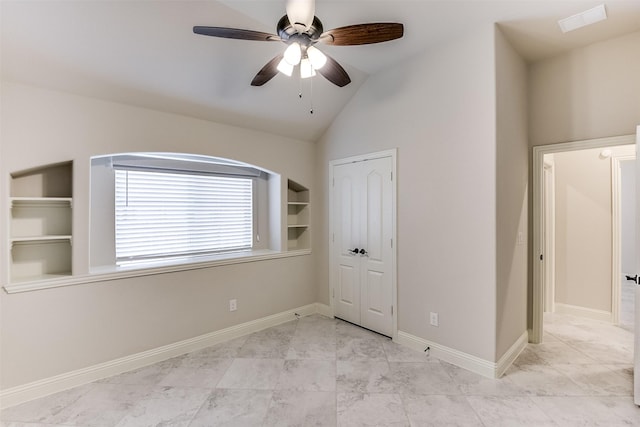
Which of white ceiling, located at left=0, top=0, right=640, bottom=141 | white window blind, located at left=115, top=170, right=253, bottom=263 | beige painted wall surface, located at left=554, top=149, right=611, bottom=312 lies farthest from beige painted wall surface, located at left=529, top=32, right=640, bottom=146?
white window blind, located at left=115, top=170, right=253, bottom=263

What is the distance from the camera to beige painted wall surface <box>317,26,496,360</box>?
2.50 metres

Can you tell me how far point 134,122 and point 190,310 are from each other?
6.54 ft

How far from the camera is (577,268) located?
3832 millimetres

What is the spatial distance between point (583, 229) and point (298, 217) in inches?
153

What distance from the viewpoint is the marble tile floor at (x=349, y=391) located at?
200 cm

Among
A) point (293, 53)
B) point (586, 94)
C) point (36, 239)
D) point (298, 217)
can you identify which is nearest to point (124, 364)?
point (36, 239)

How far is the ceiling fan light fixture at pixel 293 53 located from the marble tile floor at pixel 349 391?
2.46 metres

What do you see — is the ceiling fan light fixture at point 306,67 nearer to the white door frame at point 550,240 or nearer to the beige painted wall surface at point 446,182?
the beige painted wall surface at point 446,182

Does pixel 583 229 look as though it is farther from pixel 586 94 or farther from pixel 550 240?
pixel 586 94

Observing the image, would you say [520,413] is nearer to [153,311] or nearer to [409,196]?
[409,196]

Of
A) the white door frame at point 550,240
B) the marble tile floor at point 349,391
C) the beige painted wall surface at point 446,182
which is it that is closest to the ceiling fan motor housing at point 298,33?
the beige painted wall surface at point 446,182

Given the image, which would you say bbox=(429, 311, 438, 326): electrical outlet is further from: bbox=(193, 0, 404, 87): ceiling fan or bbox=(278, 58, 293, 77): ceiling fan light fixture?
bbox=(278, 58, 293, 77): ceiling fan light fixture

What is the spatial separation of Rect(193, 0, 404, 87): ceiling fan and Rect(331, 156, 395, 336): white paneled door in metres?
1.58

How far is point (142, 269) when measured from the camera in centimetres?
276
